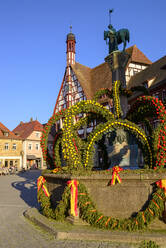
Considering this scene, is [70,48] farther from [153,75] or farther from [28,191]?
[28,191]

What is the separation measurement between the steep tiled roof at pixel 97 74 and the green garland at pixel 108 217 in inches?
976

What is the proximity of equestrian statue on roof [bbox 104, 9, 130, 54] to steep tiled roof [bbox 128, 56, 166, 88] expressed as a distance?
1217 centimetres

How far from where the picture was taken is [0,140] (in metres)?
34.6

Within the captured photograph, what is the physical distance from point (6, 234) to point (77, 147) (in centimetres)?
278

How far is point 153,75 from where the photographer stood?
24.8 meters

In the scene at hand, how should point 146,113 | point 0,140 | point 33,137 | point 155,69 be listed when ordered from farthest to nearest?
→ point 33,137 → point 0,140 → point 155,69 → point 146,113

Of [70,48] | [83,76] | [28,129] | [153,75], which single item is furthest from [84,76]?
[28,129]

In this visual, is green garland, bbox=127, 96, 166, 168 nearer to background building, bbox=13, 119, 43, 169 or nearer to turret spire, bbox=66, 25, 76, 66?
turret spire, bbox=66, 25, 76, 66

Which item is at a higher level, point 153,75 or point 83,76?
point 83,76

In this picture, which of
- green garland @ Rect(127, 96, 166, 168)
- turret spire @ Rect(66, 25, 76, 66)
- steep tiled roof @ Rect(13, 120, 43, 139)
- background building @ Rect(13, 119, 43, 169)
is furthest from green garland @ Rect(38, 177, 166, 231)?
steep tiled roof @ Rect(13, 120, 43, 139)

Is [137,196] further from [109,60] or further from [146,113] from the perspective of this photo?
[109,60]

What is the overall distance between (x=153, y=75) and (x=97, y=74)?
39.2 feet

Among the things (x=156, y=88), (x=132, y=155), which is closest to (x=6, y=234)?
(x=132, y=155)

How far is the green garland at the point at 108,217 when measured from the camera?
4.91 meters
